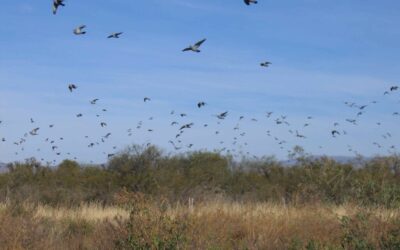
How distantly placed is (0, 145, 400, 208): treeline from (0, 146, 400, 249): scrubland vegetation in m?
0.07

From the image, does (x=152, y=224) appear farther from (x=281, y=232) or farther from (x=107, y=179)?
(x=107, y=179)

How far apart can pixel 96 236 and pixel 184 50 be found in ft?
19.6

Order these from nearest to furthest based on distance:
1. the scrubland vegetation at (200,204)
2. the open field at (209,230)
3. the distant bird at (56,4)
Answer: the distant bird at (56,4)
the open field at (209,230)
the scrubland vegetation at (200,204)

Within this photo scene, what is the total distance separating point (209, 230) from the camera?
46.4 feet

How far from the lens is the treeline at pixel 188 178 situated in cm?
2795

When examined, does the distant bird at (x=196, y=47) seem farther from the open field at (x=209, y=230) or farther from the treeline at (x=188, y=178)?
the treeline at (x=188, y=178)

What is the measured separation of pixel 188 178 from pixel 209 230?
19198 mm

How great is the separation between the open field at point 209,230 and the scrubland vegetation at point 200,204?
27 mm

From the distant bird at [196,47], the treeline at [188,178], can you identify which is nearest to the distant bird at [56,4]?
the distant bird at [196,47]

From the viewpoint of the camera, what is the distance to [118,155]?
3491cm

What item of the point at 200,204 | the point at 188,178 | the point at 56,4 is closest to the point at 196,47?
the point at 56,4

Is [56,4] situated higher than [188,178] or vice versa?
[56,4]

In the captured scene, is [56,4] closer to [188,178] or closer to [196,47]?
[196,47]

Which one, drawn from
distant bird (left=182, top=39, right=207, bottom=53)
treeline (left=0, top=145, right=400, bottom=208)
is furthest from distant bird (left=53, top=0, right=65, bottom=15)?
treeline (left=0, top=145, right=400, bottom=208)
